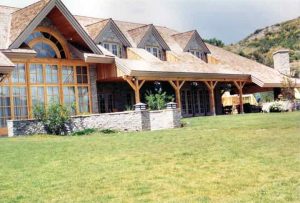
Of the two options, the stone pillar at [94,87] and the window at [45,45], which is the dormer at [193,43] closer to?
the stone pillar at [94,87]

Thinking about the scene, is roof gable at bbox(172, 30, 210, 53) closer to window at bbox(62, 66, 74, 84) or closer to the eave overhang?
window at bbox(62, 66, 74, 84)

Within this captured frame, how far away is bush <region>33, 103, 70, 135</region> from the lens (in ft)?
66.9

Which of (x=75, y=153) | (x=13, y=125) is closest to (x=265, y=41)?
(x=13, y=125)

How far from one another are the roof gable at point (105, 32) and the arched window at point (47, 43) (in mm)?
2812

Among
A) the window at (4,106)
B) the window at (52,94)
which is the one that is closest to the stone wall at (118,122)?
the window at (4,106)

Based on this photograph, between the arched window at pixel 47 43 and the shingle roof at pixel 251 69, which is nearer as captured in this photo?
the arched window at pixel 47 43

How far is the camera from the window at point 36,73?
22.8 meters

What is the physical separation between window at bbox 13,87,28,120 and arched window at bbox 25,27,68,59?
2.13 metres

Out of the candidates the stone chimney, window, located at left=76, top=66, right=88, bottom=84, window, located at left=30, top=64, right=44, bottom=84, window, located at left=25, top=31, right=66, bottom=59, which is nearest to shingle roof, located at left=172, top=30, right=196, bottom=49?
the stone chimney

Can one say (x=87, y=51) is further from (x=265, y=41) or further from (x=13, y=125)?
(x=265, y=41)

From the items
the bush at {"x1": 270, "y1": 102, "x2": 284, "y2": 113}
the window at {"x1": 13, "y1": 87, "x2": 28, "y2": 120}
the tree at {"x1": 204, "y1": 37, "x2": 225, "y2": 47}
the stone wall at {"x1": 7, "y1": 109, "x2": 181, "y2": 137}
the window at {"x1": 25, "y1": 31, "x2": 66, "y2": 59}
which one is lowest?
the stone wall at {"x1": 7, "y1": 109, "x2": 181, "y2": 137}

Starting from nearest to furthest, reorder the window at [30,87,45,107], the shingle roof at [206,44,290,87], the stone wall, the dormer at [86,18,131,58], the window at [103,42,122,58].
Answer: the stone wall < the window at [30,87,45,107] < the dormer at [86,18,131,58] < the window at [103,42,122,58] < the shingle roof at [206,44,290,87]

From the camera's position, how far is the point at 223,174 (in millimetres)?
7695

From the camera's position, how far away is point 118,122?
2016 centimetres
